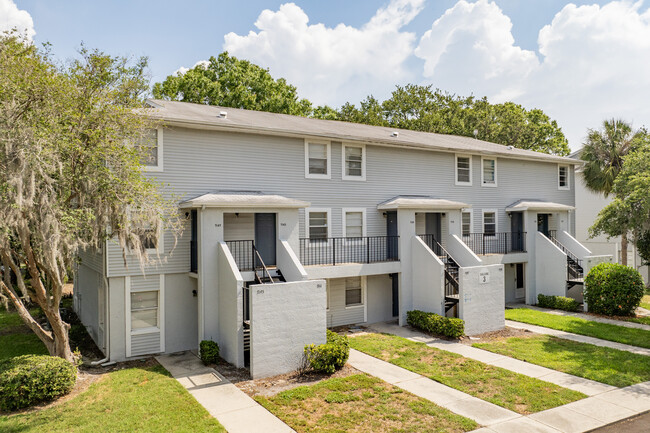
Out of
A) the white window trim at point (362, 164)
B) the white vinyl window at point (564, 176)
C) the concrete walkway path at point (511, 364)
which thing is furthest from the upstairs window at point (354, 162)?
the white vinyl window at point (564, 176)

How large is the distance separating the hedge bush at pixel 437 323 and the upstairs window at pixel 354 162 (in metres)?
5.83

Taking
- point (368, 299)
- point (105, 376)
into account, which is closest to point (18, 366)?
point (105, 376)

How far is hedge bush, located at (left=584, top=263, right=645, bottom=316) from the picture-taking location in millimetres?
17438

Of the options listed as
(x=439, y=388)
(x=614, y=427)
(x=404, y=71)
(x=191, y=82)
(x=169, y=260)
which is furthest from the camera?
(x=191, y=82)

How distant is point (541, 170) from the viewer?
75.6 feet

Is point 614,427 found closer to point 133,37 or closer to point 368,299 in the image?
point 368,299

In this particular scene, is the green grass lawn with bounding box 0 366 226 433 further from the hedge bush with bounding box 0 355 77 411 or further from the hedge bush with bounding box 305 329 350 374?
the hedge bush with bounding box 305 329 350 374

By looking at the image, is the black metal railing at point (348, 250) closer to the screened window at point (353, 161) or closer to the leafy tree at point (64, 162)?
the screened window at point (353, 161)

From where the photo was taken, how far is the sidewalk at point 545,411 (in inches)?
326

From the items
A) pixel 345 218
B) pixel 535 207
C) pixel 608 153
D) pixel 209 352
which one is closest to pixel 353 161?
pixel 345 218

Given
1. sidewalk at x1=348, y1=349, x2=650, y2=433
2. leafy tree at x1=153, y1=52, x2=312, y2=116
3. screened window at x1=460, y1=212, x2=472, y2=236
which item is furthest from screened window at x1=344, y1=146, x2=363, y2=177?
leafy tree at x1=153, y1=52, x2=312, y2=116

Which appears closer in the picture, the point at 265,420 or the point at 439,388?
the point at 265,420

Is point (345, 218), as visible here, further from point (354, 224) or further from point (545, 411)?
point (545, 411)

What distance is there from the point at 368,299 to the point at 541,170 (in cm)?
1283
